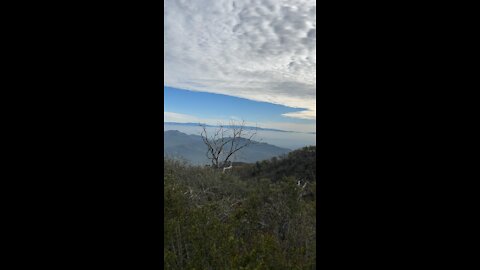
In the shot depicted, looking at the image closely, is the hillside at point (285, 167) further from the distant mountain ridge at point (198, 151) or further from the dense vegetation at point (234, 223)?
the distant mountain ridge at point (198, 151)

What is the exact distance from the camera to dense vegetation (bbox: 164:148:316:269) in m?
3.65

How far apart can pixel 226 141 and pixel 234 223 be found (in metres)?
3.24

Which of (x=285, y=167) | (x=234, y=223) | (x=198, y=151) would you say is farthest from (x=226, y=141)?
(x=234, y=223)

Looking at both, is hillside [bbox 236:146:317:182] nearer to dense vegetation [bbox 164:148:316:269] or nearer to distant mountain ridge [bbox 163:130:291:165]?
dense vegetation [bbox 164:148:316:269]

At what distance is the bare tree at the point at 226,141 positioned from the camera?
740cm

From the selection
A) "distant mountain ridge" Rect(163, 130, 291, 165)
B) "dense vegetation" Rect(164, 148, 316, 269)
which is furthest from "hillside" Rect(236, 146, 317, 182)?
"distant mountain ridge" Rect(163, 130, 291, 165)

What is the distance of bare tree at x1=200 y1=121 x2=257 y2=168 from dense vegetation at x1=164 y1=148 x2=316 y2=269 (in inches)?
24.2

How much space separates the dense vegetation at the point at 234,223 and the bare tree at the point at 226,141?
616 millimetres

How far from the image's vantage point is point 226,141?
25.3ft

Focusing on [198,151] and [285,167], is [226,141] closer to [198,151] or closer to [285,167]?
[198,151]
